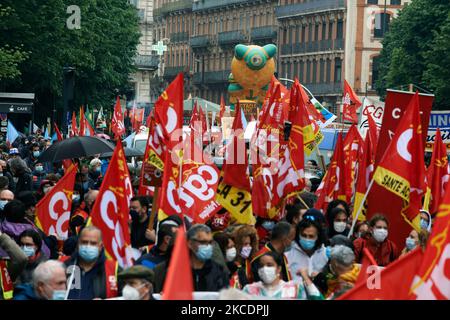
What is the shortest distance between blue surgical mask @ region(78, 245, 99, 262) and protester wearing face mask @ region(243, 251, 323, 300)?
951 millimetres

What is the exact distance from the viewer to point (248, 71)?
58.6m

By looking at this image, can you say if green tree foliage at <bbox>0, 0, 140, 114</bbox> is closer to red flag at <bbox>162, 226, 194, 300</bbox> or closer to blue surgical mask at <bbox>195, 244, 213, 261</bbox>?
blue surgical mask at <bbox>195, 244, 213, 261</bbox>

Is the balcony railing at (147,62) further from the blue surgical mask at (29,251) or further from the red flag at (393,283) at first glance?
the red flag at (393,283)

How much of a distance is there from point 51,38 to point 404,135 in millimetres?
34080

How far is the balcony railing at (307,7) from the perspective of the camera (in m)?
92.8

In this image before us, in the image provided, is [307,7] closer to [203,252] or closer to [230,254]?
[230,254]

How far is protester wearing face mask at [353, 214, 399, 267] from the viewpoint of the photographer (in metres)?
12.8

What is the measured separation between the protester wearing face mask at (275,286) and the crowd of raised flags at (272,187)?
2.26 feet

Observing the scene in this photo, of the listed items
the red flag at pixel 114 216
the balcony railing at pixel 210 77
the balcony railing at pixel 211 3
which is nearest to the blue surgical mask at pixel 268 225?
the red flag at pixel 114 216

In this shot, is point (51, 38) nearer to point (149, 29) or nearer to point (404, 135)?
point (404, 135)

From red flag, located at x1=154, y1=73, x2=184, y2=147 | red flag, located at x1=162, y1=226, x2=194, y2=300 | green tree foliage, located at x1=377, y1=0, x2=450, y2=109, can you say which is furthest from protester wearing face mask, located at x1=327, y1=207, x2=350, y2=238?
green tree foliage, located at x1=377, y1=0, x2=450, y2=109


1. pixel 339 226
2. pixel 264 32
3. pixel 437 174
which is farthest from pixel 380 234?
pixel 264 32

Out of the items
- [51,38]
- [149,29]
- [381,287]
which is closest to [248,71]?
[51,38]
